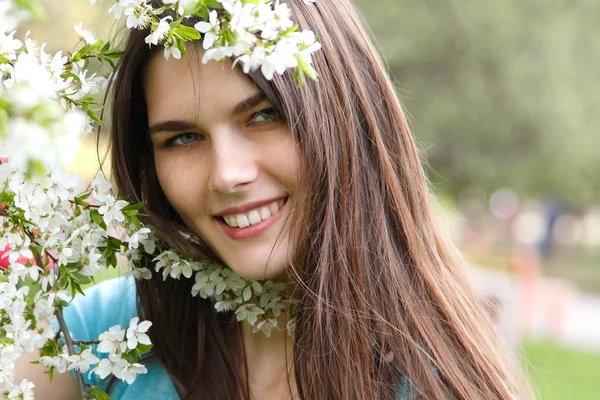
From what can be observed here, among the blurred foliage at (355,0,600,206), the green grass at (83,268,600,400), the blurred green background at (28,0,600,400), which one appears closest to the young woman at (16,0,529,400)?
the green grass at (83,268,600,400)

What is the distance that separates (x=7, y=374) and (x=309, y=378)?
688mm

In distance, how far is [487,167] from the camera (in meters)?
11.6

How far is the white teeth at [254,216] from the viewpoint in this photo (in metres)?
1.76

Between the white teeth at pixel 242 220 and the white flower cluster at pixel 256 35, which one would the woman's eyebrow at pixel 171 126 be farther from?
the white flower cluster at pixel 256 35

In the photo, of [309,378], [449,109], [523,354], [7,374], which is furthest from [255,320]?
[449,109]

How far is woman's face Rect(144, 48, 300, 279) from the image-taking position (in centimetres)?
168

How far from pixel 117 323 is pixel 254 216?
639mm

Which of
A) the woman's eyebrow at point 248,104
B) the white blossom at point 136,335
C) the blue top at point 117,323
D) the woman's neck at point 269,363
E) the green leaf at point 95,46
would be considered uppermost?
the green leaf at point 95,46

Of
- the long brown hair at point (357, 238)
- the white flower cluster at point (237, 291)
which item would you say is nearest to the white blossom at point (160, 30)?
the long brown hair at point (357, 238)

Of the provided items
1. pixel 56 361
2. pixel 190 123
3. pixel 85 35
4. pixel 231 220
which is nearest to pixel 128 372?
pixel 56 361

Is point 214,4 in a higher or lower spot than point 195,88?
higher

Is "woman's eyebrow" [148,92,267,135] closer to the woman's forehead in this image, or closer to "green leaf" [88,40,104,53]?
the woman's forehead

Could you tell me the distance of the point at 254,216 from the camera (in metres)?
1.76

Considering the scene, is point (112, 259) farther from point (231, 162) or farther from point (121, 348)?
point (231, 162)
